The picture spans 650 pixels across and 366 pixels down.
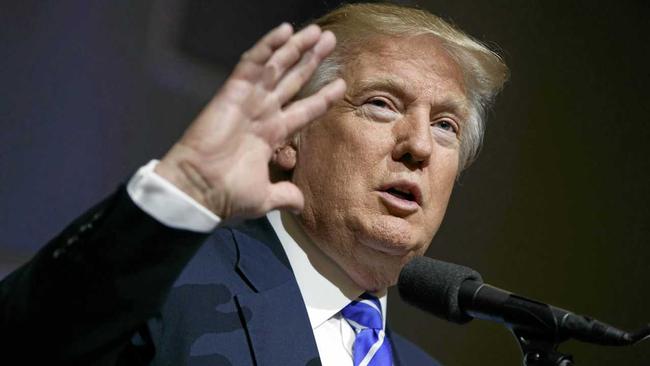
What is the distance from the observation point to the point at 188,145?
1.23 meters

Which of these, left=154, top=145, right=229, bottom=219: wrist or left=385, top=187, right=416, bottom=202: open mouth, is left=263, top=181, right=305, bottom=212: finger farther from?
left=385, top=187, right=416, bottom=202: open mouth

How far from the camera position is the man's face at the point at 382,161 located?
6.40 feet

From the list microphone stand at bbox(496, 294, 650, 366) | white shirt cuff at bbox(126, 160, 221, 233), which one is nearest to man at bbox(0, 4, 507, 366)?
white shirt cuff at bbox(126, 160, 221, 233)

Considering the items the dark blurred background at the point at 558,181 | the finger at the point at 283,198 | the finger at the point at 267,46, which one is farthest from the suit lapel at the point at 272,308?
the dark blurred background at the point at 558,181

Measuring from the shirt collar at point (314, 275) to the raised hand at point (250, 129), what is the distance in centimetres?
59

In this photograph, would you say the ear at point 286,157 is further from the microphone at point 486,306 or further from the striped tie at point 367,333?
the microphone at point 486,306

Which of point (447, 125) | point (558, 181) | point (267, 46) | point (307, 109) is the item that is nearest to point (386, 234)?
point (447, 125)

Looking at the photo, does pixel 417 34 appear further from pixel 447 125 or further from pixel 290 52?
pixel 290 52

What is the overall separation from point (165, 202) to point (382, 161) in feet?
2.75

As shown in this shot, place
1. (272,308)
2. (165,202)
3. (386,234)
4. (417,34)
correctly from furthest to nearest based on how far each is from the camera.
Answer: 1. (417,34)
2. (386,234)
3. (272,308)
4. (165,202)

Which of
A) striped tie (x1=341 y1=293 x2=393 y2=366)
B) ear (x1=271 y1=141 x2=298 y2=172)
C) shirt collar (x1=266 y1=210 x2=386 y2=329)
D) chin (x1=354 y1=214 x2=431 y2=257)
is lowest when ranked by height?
striped tie (x1=341 y1=293 x2=393 y2=366)

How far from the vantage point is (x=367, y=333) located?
194 centimetres

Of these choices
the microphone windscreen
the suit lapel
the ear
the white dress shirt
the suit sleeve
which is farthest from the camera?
the ear

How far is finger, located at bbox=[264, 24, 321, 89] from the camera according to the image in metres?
1.29
